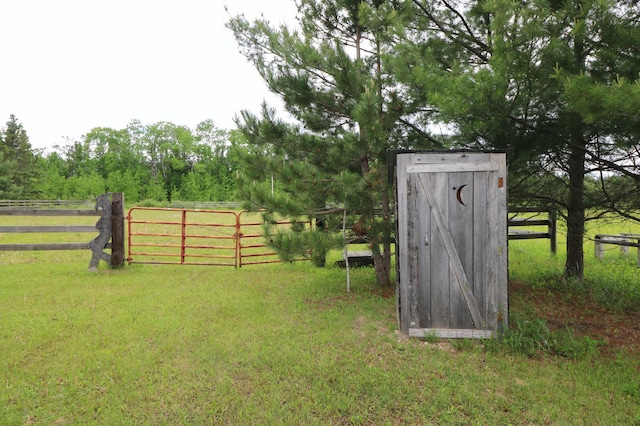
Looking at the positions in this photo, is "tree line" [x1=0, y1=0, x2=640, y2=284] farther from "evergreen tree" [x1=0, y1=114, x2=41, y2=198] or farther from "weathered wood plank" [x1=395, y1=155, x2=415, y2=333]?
"evergreen tree" [x1=0, y1=114, x2=41, y2=198]

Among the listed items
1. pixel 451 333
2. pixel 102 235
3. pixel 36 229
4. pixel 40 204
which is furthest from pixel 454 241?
pixel 40 204

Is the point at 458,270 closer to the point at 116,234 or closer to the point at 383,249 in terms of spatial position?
the point at 383,249

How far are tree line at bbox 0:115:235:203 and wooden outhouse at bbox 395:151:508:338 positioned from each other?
40.4 meters

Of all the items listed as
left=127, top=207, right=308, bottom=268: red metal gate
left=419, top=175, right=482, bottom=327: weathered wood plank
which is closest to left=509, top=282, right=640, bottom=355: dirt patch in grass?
left=419, top=175, right=482, bottom=327: weathered wood plank

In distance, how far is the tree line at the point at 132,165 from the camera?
44469 mm

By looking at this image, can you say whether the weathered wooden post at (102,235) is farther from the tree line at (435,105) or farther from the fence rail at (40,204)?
the fence rail at (40,204)

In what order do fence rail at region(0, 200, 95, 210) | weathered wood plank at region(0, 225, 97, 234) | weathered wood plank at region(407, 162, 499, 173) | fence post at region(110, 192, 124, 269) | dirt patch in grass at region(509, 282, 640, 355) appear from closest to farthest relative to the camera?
1. weathered wood plank at region(407, 162, 499, 173)
2. dirt patch in grass at region(509, 282, 640, 355)
3. weathered wood plank at region(0, 225, 97, 234)
4. fence post at region(110, 192, 124, 269)
5. fence rail at region(0, 200, 95, 210)

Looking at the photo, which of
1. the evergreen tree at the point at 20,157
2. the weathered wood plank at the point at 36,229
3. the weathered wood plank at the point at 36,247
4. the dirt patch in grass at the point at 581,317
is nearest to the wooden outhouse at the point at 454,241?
the dirt patch in grass at the point at 581,317

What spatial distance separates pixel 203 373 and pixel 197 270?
533 centimetres

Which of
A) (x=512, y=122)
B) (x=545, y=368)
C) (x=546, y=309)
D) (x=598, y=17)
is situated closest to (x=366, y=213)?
(x=512, y=122)

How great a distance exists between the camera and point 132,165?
5241cm

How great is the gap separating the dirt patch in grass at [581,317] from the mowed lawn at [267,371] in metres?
0.65

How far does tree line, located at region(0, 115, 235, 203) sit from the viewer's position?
44469 millimetres

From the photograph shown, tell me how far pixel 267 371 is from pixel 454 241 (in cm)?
244
